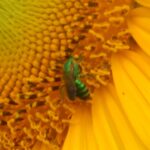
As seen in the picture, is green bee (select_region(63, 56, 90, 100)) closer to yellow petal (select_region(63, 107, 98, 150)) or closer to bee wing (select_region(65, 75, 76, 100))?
bee wing (select_region(65, 75, 76, 100))

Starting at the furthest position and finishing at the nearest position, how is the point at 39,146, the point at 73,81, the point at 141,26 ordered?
the point at 39,146 → the point at 141,26 → the point at 73,81

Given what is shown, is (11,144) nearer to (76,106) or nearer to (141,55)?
(76,106)

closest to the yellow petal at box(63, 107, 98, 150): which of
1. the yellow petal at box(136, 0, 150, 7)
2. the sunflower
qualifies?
the sunflower

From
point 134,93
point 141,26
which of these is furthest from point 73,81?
point 141,26

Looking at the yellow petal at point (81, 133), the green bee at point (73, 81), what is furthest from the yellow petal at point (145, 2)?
the yellow petal at point (81, 133)

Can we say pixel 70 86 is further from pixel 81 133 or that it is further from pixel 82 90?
pixel 81 133

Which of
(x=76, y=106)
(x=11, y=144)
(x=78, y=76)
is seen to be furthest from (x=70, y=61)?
(x=11, y=144)
